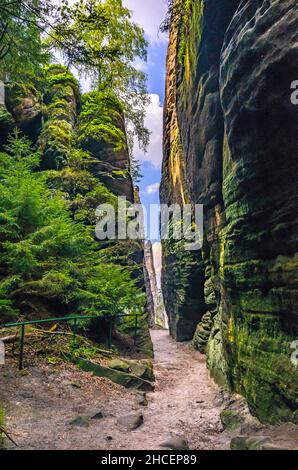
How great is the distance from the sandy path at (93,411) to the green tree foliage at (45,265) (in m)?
2.01

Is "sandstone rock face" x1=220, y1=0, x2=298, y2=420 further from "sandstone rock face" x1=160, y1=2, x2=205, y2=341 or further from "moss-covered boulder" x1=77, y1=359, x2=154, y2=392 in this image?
"sandstone rock face" x1=160, y1=2, x2=205, y2=341

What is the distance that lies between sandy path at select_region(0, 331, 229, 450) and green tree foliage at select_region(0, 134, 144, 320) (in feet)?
6.59

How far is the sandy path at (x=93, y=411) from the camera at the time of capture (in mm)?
4332

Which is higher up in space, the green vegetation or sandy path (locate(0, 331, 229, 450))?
the green vegetation

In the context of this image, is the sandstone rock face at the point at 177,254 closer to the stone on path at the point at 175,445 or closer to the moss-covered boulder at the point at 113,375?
the moss-covered boulder at the point at 113,375

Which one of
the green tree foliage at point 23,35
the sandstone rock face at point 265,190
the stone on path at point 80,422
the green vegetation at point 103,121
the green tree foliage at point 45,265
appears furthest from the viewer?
the green vegetation at point 103,121

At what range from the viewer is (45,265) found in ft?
28.6

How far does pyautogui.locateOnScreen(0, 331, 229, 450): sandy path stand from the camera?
433 cm

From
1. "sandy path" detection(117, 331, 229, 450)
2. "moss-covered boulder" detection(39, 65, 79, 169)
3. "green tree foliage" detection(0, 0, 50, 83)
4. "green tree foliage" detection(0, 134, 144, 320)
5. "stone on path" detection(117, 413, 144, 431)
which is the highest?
"moss-covered boulder" detection(39, 65, 79, 169)

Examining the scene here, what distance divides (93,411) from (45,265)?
4.45 metres

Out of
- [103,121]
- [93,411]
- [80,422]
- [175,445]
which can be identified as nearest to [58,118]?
[103,121]

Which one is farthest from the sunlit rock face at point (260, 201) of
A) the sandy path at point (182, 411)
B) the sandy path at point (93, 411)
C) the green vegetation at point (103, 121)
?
the green vegetation at point (103, 121)

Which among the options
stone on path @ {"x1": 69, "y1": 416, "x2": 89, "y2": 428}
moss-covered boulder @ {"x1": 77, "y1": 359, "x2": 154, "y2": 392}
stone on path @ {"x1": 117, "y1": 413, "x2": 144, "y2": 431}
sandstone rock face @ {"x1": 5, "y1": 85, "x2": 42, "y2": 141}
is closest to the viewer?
stone on path @ {"x1": 69, "y1": 416, "x2": 89, "y2": 428}

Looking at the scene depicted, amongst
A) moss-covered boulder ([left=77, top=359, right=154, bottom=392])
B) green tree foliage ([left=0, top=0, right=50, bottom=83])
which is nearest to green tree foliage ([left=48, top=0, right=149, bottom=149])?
green tree foliage ([left=0, top=0, right=50, bottom=83])
